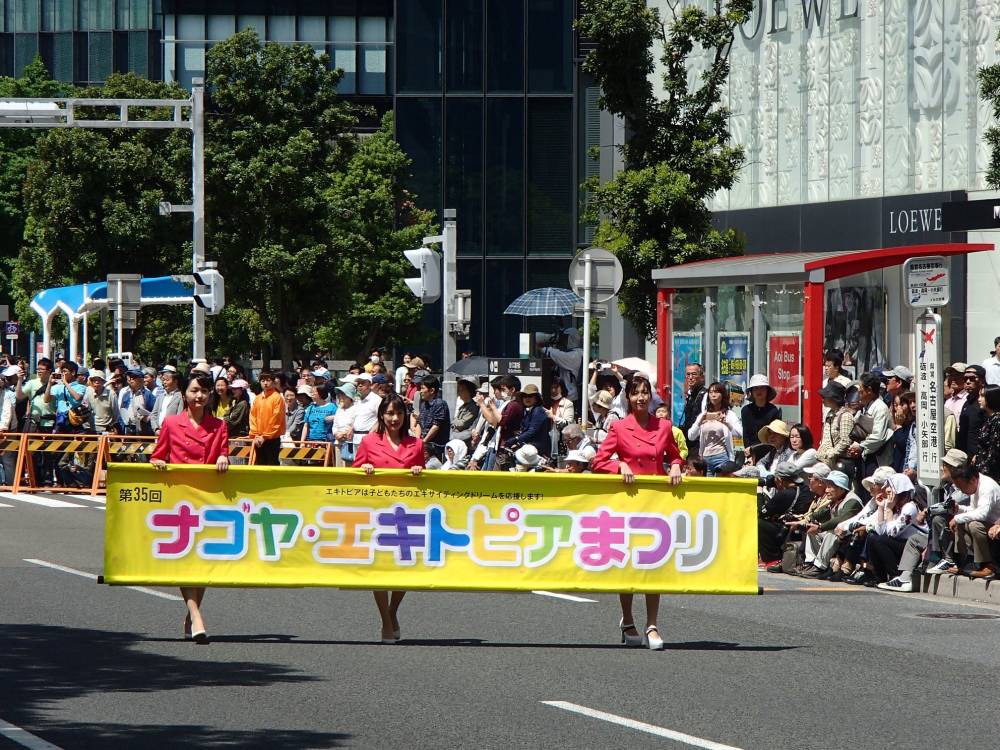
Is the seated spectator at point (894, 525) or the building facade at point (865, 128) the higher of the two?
the building facade at point (865, 128)

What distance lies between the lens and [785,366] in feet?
75.5

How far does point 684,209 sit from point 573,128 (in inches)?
1327

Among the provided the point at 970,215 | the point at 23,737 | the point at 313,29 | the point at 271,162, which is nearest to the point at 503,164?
the point at 313,29

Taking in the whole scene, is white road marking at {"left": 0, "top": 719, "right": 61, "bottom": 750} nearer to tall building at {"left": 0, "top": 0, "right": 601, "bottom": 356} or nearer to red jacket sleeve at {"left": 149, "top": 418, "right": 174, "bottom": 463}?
red jacket sleeve at {"left": 149, "top": 418, "right": 174, "bottom": 463}

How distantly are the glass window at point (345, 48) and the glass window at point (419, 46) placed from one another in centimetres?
1139

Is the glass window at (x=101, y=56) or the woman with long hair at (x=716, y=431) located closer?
the woman with long hair at (x=716, y=431)

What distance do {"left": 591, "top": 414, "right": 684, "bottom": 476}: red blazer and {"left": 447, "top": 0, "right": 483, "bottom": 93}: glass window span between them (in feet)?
166

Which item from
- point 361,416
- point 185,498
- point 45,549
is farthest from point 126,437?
point 185,498

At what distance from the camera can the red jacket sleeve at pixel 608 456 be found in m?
12.2

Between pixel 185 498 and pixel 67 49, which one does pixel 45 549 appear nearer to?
pixel 185 498

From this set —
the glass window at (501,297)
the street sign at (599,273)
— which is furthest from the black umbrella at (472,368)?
the glass window at (501,297)

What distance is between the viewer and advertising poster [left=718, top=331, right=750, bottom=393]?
23.9m

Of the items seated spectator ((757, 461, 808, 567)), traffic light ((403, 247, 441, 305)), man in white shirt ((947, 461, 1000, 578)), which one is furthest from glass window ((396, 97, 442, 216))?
man in white shirt ((947, 461, 1000, 578))

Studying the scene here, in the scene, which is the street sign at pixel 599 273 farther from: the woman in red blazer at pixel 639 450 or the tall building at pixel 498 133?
the tall building at pixel 498 133
